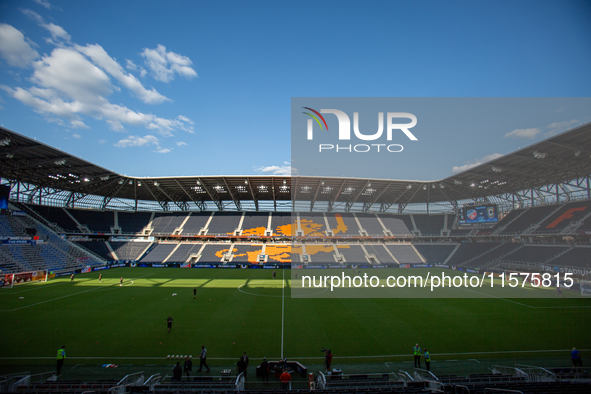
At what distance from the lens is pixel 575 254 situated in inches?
1231

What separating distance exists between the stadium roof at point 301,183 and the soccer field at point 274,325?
1675 centimetres

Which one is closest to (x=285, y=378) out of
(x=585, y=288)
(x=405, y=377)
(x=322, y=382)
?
(x=322, y=382)

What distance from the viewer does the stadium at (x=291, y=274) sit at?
11109 millimetres

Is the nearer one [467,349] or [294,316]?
[467,349]

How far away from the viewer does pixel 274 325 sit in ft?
54.1

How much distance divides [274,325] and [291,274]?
22464mm

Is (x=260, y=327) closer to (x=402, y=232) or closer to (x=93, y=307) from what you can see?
(x=93, y=307)

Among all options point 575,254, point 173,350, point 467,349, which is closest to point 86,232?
point 173,350

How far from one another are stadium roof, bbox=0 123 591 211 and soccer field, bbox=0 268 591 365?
16.8 m

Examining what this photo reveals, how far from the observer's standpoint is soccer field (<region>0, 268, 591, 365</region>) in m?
12.9

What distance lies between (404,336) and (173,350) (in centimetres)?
1268

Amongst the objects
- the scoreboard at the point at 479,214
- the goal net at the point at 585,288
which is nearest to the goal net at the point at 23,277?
the goal net at the point at 585,288

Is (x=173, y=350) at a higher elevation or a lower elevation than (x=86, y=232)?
lower

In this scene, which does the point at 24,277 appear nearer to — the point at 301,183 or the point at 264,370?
the point at 264,370
